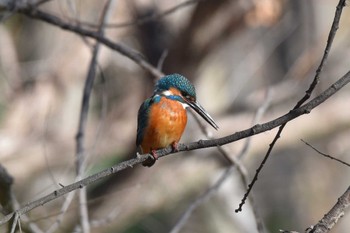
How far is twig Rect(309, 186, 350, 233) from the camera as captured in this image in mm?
2205

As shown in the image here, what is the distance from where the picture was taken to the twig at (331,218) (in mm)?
2205

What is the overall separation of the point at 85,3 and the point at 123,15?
42 centimetres

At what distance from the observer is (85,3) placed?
23.1 ft

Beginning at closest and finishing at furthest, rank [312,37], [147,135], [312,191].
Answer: [147,135]
[312,191]
[312,37]

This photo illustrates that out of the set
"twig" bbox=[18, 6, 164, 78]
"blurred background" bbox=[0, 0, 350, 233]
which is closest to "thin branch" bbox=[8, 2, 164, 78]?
"twig" bbox=[18, 6, 164, 78]

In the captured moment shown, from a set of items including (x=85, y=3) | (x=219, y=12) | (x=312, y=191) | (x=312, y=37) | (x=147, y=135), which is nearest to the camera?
(x=147, y=135)

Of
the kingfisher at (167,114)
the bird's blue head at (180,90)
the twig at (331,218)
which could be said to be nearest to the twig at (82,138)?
the kingfisher at (167,114)

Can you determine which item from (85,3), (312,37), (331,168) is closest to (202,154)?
(85,3)

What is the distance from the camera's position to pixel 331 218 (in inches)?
88.0

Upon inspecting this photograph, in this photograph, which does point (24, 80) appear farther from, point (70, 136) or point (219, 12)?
point (219, 12)

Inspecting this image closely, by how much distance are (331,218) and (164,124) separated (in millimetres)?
987

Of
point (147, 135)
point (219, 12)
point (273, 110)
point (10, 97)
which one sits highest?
point (10, 97)

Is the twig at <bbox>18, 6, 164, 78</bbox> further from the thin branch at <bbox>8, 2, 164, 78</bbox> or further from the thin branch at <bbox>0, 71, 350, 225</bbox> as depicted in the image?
the thin branch at <bbox>0, 71, 350, 225</bbox>

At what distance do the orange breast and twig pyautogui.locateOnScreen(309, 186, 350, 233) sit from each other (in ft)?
3.04
